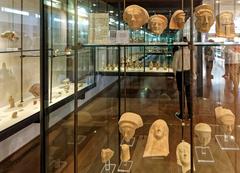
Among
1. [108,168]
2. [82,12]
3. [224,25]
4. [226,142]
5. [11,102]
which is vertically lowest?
[108,168]

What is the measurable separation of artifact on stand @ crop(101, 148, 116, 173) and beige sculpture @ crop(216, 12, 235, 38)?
887 millimetres

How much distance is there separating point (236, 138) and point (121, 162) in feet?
2.87

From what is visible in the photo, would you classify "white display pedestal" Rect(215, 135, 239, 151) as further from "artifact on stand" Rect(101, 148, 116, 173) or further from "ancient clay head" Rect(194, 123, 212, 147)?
"artifact on stand" Rect(101, 148, 116, 173)

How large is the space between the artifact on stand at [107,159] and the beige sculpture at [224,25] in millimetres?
887

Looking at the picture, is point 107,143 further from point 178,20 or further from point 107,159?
point 178,20

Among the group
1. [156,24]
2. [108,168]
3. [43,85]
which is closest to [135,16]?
[156,24]

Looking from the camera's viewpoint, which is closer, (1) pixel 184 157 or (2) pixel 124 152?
(1) pixel 184 157

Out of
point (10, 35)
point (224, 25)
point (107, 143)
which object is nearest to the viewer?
point (224, 25)

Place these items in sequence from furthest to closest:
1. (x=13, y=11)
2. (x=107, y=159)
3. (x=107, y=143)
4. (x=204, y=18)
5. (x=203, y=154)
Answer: (x=13, y=11)
(x=107, y=143)
(x=203, y=154)
(x=107, y=159)
(x=204, y=18)

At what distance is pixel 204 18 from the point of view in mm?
1551

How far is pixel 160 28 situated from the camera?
1.64m

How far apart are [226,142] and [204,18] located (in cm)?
99

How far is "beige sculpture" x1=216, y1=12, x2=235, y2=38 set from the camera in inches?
64.9

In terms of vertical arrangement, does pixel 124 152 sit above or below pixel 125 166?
above
